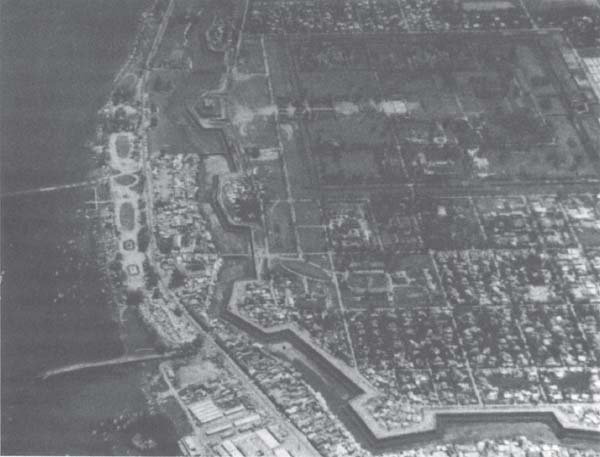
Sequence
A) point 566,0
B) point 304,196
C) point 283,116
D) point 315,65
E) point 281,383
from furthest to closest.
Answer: point 566,0, point 315,65, point 283,116, point 304,196, point 281,383

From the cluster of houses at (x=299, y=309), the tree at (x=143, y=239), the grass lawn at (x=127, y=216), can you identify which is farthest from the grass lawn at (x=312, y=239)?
the grass lawn at (x=127, y=216)

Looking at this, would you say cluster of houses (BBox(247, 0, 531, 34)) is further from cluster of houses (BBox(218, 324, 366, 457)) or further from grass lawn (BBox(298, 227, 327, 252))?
cluster of houses (BBox(218, 324, 366, 457))

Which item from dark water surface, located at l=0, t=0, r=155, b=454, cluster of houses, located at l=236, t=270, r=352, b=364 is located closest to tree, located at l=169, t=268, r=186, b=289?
cluster of houses, located at l=236, t=270, r=352, b=364

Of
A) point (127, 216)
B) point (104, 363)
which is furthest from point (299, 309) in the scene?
point (127, 216)

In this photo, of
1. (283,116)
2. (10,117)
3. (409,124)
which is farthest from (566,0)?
(10,117)

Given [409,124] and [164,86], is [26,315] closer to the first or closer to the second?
[164,86]

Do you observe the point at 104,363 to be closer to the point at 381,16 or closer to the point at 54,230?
the point at 54,230
